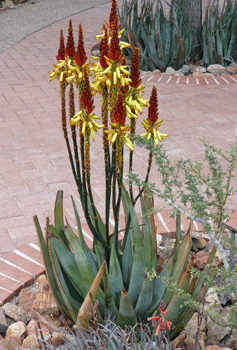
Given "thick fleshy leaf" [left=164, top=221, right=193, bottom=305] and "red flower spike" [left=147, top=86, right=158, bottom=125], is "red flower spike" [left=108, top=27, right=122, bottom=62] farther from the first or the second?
"thick fleshy leaf" [left=164, top=221, right=193, bottom=305]

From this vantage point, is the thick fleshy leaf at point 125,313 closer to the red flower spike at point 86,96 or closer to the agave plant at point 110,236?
the agave plant at point 110,236

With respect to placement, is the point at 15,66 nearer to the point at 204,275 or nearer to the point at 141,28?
the point at 141,28

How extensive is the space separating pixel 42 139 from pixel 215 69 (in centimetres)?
323

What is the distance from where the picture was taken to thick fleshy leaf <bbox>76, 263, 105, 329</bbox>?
1816 millimetres

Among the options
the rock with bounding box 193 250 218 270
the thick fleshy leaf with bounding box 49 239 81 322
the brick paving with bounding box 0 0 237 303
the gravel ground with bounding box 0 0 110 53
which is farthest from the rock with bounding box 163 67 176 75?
the thick fleshy leaf with bounding box 49 239 81 322

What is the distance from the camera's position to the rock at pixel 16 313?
7.78 ft

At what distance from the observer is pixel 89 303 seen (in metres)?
1.84

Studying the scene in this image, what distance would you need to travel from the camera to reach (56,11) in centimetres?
1130

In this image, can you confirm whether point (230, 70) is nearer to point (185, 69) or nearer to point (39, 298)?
point (185, 69)

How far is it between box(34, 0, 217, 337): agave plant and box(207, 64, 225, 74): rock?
15.9 feet

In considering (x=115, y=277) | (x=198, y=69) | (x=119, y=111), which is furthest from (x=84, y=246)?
(x=198, y=69)

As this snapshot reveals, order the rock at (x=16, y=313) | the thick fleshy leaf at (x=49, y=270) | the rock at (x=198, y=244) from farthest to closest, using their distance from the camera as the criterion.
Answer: the rock at (x=198, y=244)
the rock at (x=16, y=313)
the thick fleshy leaf at (x=49, y=270)

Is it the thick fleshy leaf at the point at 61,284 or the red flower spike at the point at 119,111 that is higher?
the red flower spike at the point at 119,111

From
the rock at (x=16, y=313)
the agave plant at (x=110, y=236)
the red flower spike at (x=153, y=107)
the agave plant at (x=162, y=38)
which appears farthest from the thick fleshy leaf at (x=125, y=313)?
the agave plant at (x=162, y=38)
